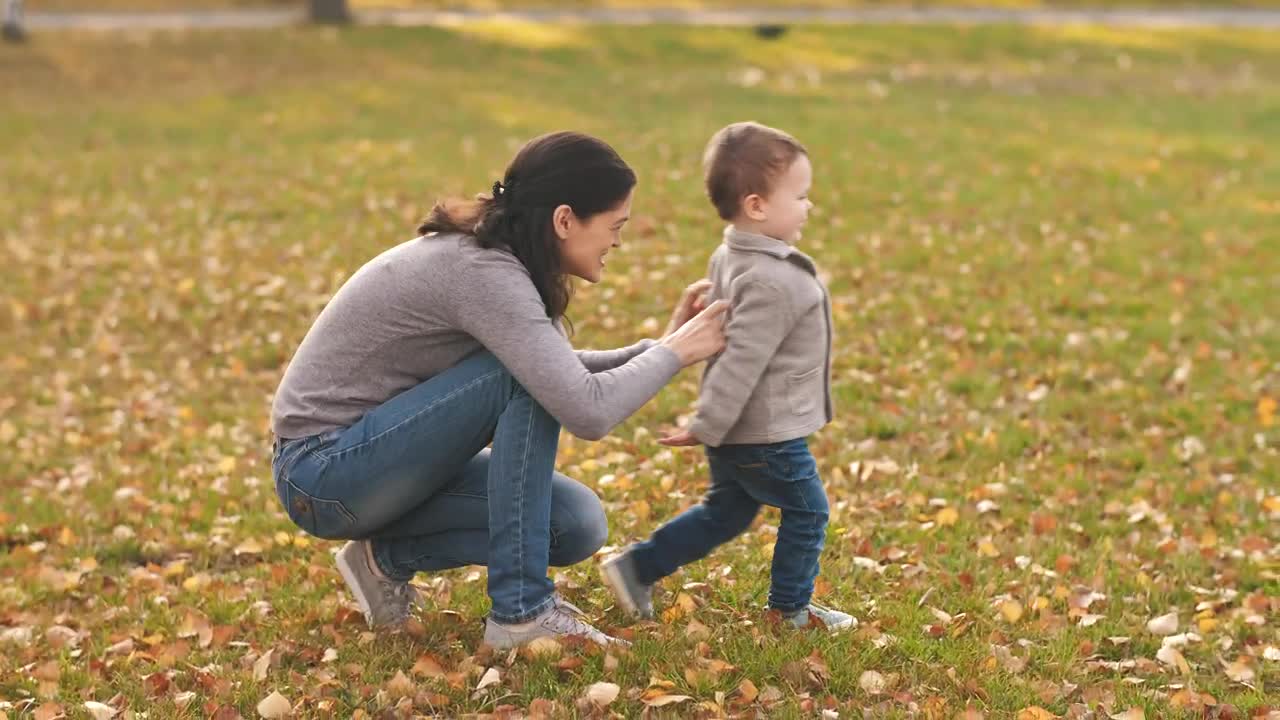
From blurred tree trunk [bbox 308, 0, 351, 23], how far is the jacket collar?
24.5 m

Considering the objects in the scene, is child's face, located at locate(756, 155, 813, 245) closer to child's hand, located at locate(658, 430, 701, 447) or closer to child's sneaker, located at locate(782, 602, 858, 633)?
child's hand, located at locate(658, 430, 701, 447)

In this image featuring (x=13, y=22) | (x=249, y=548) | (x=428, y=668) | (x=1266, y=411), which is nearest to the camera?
(x=428, y=668)

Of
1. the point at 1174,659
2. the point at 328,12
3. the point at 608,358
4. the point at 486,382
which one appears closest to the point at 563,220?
the point at 486,382

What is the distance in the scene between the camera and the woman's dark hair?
4043 millimetres

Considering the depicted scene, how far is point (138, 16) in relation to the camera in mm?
29141

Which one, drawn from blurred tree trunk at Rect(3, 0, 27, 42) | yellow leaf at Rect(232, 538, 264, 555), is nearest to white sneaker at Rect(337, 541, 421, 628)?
yellow leaf at Rect(232, 538, 264, 555)

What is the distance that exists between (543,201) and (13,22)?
2374 centimetres

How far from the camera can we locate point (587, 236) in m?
4.14

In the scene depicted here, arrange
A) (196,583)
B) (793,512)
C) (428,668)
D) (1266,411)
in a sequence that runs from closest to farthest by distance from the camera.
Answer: (428,668) < (793,512) < (196,583) < (1266,411)

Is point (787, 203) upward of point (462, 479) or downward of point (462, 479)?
upward

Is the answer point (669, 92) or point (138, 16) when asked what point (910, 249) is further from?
point (138, 16)

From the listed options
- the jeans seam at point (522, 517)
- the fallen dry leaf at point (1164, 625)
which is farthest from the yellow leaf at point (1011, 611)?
the jeans seam at point (522, 517)

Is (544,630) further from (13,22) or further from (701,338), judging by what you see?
(13,22)

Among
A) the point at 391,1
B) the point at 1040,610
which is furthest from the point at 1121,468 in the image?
the point at 391,1
